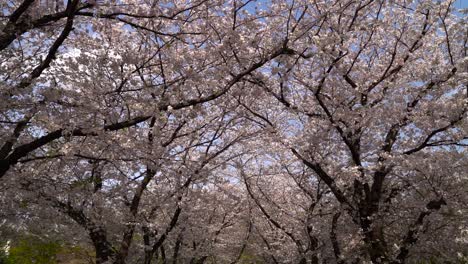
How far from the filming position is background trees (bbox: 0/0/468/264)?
689 centimetres

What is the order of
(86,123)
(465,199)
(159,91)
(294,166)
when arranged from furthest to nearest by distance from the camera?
Answer: 1. (294,166)
2. (465,199)
3. (159,91)
4. (86,123)

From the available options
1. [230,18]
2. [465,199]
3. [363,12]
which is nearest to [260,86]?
[230,18]

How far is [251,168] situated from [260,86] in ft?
27.7

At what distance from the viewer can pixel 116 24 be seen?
997cm

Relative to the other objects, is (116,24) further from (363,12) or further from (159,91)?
(363,12)

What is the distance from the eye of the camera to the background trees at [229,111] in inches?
271

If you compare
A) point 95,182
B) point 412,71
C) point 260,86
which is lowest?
point 95,182

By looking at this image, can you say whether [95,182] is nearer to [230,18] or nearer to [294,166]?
[230,18]

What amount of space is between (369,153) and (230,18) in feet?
17.7

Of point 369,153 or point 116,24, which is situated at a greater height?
point 116,24

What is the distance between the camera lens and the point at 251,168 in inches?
704

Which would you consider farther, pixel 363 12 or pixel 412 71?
pixel 412 71

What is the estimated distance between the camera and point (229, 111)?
37.9 ft

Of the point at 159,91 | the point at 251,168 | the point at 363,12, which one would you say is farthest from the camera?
the point at 251,168
